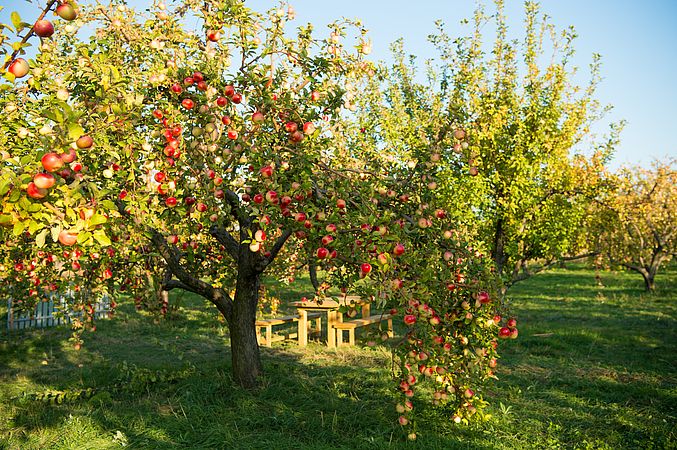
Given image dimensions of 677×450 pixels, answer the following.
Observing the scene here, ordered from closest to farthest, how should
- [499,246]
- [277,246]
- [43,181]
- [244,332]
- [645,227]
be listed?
1. [43,181]
2. [277,246]
3. [244,332]
4. [499,246]
5. [645,227]

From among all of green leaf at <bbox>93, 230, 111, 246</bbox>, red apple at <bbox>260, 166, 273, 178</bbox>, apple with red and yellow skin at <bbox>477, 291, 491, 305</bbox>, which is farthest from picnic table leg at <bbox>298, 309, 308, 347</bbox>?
green leaf at <bbox>93, 230, 111, 246</bbox>

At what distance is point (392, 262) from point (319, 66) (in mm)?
2335

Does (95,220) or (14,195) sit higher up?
(14,195)

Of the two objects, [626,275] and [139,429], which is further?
[626,275]

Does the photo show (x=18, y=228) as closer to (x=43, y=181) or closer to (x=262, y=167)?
(x=43, y=181)

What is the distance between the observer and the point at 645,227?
1884 cm

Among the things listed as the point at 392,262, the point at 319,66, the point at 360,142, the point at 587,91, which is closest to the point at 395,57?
the point at 587,91

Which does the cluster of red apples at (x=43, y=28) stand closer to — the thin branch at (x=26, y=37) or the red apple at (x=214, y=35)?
the thin branch at (x=26, y=37)

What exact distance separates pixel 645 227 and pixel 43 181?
68.8 ft

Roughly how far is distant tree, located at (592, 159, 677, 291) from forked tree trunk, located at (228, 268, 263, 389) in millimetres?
14901

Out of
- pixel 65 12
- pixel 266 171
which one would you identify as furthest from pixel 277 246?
pixel 65 12

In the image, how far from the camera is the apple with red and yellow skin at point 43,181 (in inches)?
88.1

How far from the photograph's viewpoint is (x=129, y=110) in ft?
12.4

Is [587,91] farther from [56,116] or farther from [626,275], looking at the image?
[626,275]
